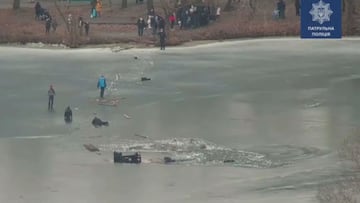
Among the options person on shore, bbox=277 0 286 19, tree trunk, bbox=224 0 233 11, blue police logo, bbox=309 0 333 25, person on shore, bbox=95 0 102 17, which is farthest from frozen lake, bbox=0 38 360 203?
person on shore, bbox=95 0 102 17

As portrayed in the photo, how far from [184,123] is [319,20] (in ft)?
56.3

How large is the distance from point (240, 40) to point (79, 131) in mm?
28584

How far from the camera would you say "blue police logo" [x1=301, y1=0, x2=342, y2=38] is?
51.2 ft

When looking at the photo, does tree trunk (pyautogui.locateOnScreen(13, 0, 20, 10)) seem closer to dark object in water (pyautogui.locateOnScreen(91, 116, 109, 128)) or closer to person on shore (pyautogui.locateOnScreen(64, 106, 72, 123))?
person on shore (pyautogui.locateOnScreen(64, 106, 72, 123))

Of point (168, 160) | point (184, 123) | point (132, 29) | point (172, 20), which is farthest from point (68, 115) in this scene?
point (132, 29)

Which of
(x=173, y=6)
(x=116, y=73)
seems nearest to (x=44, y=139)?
(x=116, y=73)

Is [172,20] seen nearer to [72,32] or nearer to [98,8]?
[72,32]

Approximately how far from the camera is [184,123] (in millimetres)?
32938

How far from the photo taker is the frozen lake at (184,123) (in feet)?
78.3

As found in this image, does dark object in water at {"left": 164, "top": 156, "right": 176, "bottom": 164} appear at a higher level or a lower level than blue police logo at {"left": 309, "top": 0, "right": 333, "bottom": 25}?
lower

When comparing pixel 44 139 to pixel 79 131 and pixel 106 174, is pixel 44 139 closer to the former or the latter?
pixel 79 131

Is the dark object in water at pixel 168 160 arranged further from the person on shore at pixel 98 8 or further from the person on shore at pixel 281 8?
the person on shore at pixel 98 8

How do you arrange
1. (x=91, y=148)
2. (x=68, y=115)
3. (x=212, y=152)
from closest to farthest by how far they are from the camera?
(x=212, y=152) → (x=91, y=148) → (x=68, y=115)

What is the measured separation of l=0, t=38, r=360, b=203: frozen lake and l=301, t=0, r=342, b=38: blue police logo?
17.6 ft
